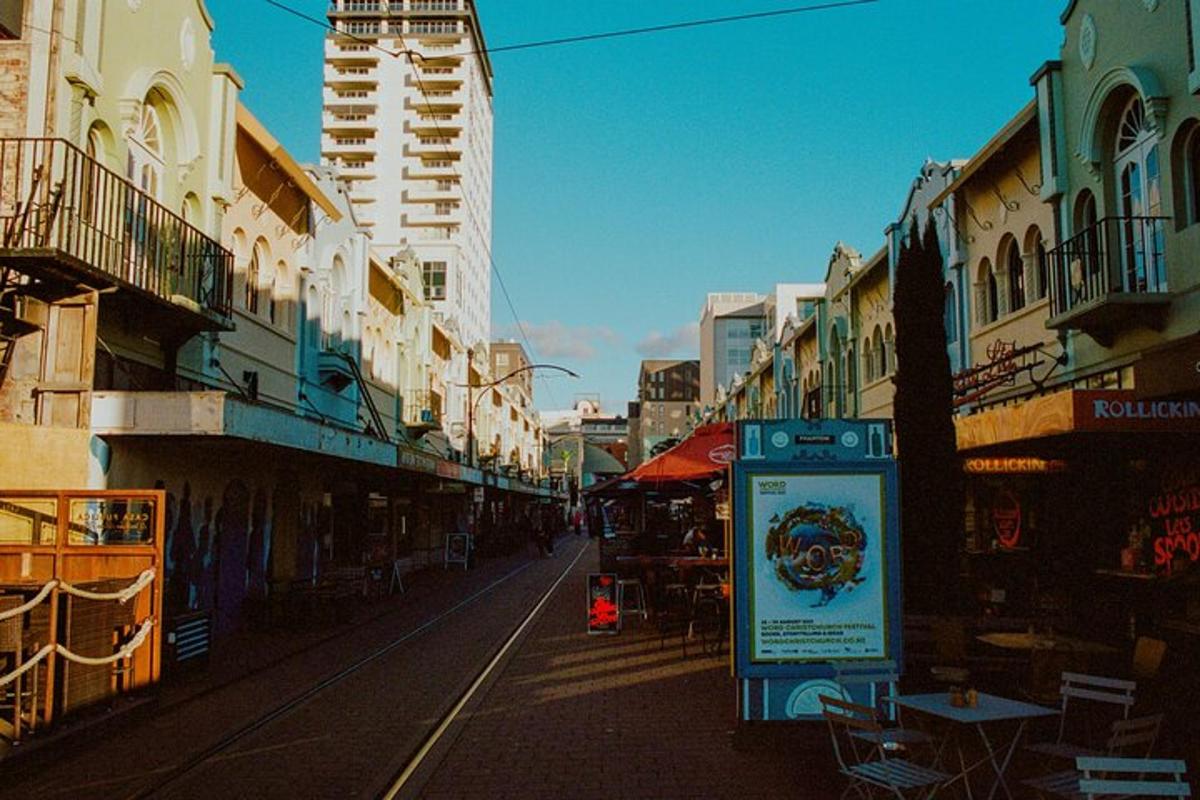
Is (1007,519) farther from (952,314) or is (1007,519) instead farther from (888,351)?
(888,351)

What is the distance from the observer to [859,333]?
86.3 ft

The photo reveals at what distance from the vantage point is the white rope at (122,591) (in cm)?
842

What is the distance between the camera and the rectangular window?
5999 cm

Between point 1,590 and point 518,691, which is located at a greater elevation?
point 1,590

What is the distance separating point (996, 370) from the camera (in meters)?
16.6

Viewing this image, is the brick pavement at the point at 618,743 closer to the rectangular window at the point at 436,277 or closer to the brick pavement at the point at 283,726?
the brick pavement at the point at 283,726

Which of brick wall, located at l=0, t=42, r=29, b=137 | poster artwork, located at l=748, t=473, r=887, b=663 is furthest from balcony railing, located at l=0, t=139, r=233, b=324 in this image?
poster artwork, located at l=748, t=473, r=887, b=663

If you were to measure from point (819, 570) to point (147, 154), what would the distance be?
11.7 metres

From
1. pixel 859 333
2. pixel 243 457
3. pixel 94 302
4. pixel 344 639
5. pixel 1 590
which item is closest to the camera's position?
pixel 1 590

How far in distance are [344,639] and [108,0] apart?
964 cm

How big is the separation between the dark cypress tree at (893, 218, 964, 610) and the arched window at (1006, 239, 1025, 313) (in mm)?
3281

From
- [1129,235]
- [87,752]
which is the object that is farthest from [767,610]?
[1129,235]

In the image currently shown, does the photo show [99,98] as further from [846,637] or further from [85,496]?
[846,637]

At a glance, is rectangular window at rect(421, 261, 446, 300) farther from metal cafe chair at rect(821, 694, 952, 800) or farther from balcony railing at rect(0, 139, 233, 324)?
metal cafe chair at rect(821, 694, 952, 800)
